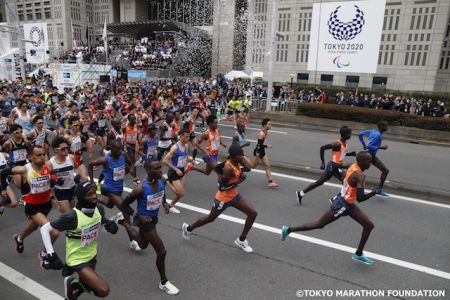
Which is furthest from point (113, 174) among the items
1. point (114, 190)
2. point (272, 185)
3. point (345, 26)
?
point (345, 26)

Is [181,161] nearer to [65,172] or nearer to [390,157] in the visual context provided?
[65,172]

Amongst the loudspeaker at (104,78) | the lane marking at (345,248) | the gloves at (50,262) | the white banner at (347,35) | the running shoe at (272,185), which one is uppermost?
the white banner at (347,35)

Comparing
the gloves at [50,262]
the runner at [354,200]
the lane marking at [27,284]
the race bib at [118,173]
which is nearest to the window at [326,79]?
the runner at [354,200]

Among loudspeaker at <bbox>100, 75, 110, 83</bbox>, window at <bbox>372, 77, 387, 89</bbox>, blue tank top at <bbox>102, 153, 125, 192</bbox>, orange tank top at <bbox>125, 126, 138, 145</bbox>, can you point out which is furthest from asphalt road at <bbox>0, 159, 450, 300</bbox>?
window at <bbox>372, 77, 387, 89</bbox>

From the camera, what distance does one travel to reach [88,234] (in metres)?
3.66

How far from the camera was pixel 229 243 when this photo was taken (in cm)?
571

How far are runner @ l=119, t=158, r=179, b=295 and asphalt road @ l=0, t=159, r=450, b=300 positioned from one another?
0.29 m

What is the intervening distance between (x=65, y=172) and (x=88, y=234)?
2093 millimetres

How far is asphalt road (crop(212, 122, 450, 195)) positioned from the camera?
9415 millimetres

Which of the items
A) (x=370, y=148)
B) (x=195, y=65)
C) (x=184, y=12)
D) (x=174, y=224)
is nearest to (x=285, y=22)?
(x=195, y=65)

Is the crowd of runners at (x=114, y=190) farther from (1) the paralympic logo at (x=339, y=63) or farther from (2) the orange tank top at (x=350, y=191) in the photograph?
(1) the paralympic logo at (x=339, y=63)

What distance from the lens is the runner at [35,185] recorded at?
4.94m

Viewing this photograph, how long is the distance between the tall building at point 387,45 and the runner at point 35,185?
3831cm

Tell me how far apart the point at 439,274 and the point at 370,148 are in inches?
148
